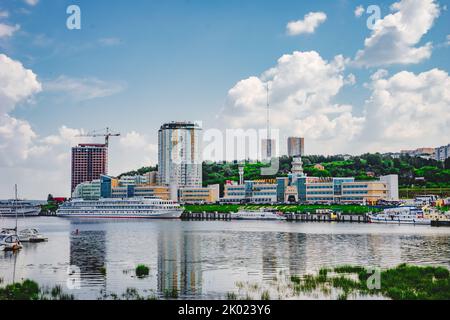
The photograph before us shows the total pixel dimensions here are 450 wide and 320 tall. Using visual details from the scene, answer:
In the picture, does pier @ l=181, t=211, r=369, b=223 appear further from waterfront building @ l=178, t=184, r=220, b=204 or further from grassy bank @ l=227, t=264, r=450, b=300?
grassy bank @ l=227, t=264, r=450, b=300

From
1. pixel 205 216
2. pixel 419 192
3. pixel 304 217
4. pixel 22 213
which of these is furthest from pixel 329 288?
pixel 22 213

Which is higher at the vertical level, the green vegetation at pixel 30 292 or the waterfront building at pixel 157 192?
the waterfront building at pixel 157 192

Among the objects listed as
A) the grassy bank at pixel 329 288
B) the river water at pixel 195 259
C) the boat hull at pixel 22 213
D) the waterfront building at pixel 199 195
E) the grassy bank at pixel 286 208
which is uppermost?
the waterfront building at pixel 199 195

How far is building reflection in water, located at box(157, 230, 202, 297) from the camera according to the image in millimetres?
30266

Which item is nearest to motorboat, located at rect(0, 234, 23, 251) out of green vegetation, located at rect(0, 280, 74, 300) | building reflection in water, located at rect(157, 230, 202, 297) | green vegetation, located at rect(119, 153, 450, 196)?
building reflection in water, located at rect(157, 230, 202, 297)

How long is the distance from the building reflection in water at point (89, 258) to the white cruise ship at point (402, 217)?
58.1 meters

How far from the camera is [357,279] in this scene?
32250 mm

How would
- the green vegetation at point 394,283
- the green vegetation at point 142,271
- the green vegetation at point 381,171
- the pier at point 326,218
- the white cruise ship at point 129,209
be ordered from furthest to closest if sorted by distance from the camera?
the green vegetation at point 381,171 → the white cruise ship at point 129,209 → the pier at point 326,218 → the green vegetation at point 142,271 → the green vegetation at point 394,283

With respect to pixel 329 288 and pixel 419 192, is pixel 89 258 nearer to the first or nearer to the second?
pixel 329 288

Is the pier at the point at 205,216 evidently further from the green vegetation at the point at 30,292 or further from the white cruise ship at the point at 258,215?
the green vegetation at the point at 30,292

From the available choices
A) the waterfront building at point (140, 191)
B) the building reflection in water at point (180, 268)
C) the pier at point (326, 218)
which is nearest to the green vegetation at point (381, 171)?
the waterfront building at point (140, 191)

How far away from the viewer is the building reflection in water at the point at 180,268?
1192 inches
